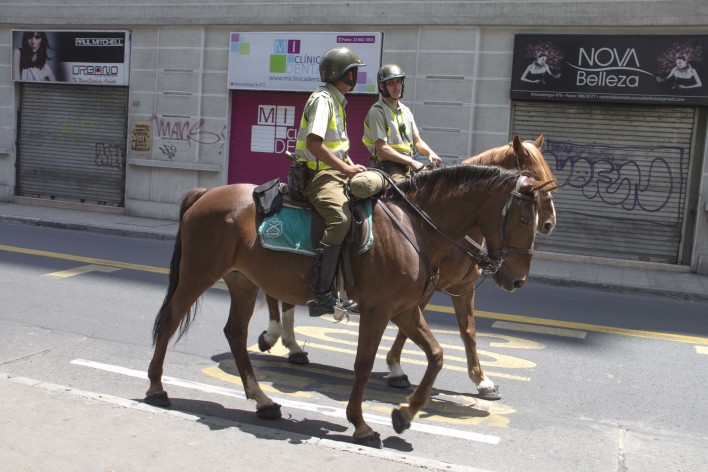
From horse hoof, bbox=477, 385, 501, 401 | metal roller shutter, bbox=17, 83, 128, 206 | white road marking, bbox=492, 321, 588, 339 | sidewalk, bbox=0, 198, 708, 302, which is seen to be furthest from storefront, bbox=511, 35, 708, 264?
metal roller shutter, bbox=17, 83, 128, 206

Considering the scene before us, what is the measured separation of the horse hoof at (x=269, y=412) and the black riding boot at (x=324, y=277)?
842mm

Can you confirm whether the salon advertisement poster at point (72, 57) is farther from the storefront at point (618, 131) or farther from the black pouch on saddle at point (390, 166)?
the black pouch on saddle at point (390, 166)

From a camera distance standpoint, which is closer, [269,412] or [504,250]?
[504,250]

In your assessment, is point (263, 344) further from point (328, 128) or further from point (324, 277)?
point (328, 128)

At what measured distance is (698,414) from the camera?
593cm

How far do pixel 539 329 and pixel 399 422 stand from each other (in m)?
4.04

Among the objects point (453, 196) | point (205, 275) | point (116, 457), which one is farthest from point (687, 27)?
point (116, 457)

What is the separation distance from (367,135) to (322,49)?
397 inches

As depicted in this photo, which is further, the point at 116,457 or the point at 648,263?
the point at 648,263

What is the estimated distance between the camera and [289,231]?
5266mm

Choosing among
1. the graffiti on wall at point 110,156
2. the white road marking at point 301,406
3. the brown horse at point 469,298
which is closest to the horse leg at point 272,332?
the brown horse at point 469,298

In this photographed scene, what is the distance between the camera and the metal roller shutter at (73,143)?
1856cm

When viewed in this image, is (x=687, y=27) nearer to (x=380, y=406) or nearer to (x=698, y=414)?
(x=698, y=414)

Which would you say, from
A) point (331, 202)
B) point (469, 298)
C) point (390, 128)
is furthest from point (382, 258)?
point (390, 128)
